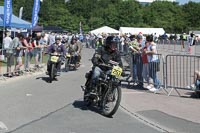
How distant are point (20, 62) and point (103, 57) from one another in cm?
843

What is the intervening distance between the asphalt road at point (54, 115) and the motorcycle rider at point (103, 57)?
953mm

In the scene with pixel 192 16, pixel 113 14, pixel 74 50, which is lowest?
pixel 74 50

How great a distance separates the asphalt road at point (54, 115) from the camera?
8578 millimetres

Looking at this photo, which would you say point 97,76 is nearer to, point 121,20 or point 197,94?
point 197,94

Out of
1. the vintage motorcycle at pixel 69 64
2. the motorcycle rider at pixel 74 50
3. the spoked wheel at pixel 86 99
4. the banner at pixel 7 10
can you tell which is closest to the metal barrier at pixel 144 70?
the spoked wheel at pixel 86 99

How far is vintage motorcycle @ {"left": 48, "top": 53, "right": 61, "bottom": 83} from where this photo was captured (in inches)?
665

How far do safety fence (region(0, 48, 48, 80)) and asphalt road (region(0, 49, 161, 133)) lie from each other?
2.65 meters

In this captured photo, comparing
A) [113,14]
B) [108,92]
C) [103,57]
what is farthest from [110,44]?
[113,14]

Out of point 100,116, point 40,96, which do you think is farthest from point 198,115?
point 40,96

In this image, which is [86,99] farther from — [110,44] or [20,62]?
[20,62]

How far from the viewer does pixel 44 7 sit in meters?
116

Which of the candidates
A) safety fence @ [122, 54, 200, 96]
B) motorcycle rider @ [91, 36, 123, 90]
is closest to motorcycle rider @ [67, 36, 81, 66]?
safety fence @ [122, 54, 200, 96]

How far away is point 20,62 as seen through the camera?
18.1 meters

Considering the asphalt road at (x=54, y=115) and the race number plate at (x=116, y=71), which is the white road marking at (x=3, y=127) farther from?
the race number plate at (x=116, y=71)
